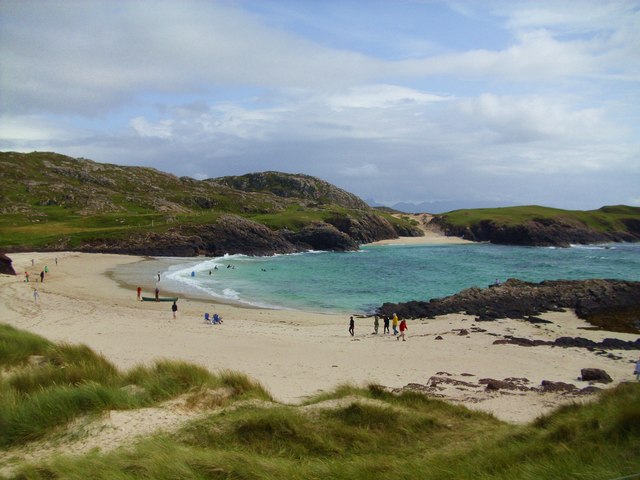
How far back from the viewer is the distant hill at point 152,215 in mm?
80625

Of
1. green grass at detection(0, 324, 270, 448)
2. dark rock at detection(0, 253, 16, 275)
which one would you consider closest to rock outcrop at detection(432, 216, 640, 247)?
dark rock at detection(0, 253, 16, 275)

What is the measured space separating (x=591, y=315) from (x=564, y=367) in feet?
51.5

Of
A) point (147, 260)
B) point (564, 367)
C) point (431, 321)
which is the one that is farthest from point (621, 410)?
point (147, 260)

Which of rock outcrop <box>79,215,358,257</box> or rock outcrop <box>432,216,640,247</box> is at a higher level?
rock outcrop <box>432,216,640,247</box>

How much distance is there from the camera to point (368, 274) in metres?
61.1

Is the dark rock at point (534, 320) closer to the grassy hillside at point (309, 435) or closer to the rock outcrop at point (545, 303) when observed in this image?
the rock outcrop at point (545, 303)

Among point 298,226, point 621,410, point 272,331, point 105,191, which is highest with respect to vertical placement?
point 105,191

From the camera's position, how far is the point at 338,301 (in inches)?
1651

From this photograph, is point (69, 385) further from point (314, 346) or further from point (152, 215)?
point (152, 215)

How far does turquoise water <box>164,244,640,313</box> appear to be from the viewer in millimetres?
43281

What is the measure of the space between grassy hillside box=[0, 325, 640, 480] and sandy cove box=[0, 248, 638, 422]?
11.2 feet

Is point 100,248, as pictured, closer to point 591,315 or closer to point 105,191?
point 105,191

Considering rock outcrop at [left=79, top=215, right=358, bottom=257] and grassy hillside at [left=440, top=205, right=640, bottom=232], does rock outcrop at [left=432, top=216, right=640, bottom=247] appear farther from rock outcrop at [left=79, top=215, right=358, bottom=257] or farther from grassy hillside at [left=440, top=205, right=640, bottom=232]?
rock outcrop at [left=79, top=215, right=358, bottom=257]

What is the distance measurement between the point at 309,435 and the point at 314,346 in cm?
1557
